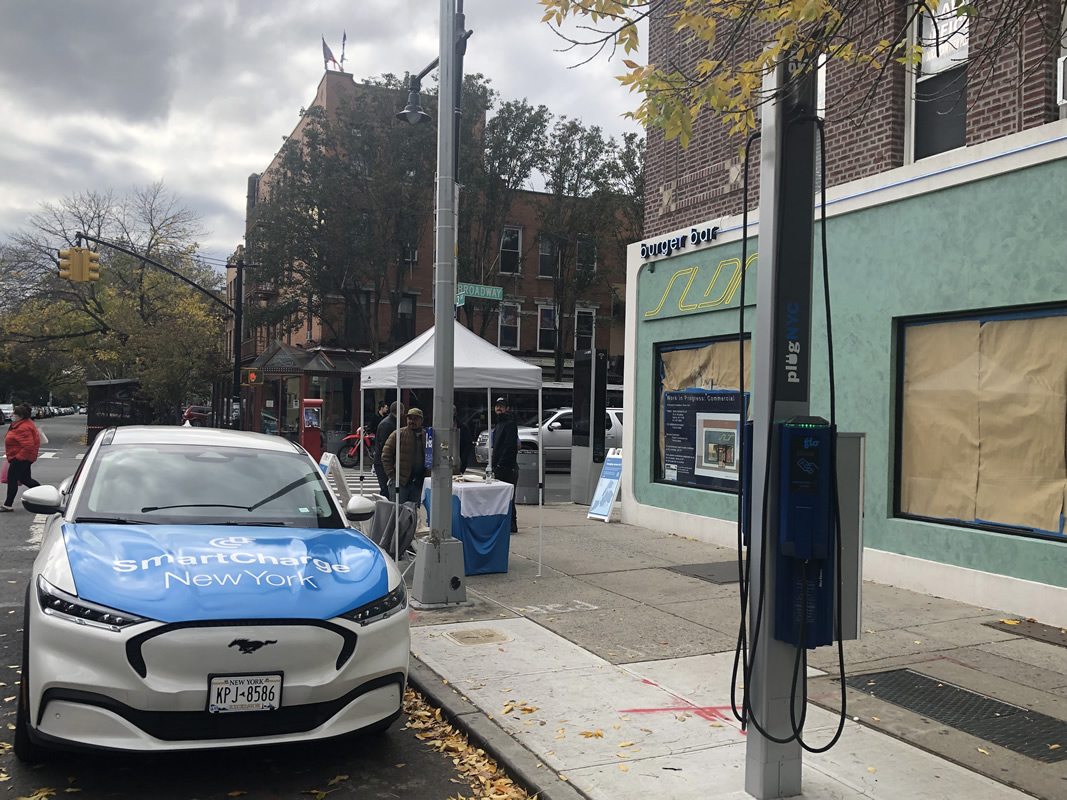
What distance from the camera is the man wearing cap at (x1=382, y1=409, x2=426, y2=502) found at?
33.2 feet

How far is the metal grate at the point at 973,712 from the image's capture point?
190 inches

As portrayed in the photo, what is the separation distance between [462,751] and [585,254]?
30253mm

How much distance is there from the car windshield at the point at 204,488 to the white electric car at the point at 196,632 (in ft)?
0.09

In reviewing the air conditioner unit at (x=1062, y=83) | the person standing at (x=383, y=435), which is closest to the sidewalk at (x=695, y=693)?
the person standing at (x=383, y=435)

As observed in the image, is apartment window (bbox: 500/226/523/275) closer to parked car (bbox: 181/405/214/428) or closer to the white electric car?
parked car (bbox: 181/405/214/428)

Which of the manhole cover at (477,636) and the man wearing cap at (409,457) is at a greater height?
the man wearing cap at (409,457)

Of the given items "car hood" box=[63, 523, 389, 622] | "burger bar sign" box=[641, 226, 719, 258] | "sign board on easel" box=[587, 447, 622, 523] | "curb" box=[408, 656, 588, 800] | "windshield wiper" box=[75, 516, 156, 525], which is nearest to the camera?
"car hood" box=[63, 523, 389, 622]

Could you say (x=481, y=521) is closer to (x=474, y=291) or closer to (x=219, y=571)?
(x=474, y=291)

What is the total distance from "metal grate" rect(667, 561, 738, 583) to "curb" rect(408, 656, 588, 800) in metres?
4.25

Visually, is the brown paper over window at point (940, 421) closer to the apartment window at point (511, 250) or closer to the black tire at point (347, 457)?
the black tire at point (347, 457)

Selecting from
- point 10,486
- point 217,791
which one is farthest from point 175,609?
point 10,486

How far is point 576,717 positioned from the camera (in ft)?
16.9

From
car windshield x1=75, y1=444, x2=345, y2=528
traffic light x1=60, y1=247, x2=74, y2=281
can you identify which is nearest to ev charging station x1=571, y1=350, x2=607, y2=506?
car windshield x1=75, y1=444, x2=345, y2=528

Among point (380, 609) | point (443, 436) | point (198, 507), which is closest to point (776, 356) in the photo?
point (380, 609)
